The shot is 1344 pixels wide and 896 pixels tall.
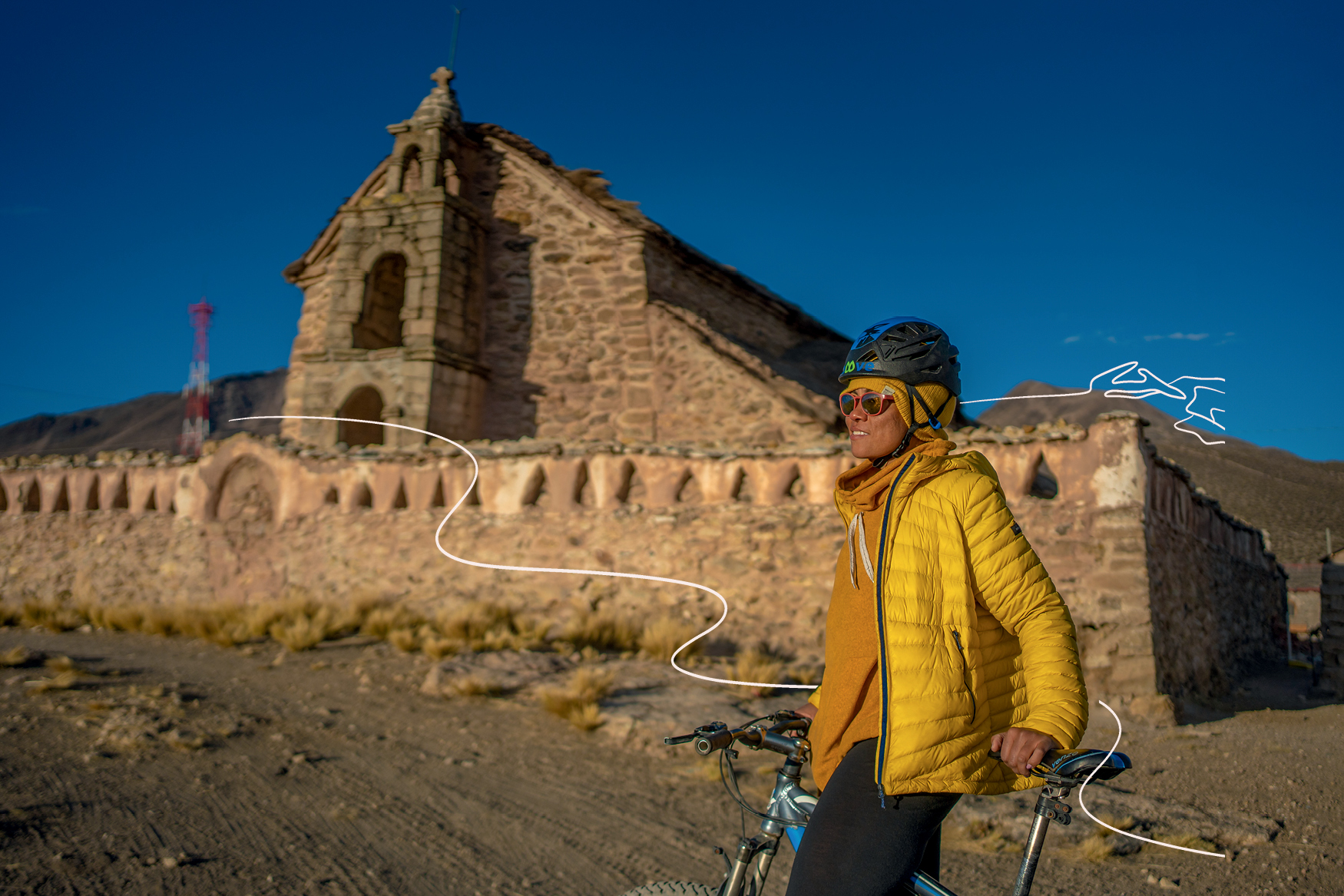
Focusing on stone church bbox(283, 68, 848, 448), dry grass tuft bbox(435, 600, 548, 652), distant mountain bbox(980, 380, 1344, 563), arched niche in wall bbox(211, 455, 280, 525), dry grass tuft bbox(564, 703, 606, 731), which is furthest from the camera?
distant mountain bbox(980, 380, 1344, 563)

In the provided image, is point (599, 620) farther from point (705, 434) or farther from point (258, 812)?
point (705, 434)

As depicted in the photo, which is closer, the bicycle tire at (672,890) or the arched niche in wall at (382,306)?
the bicycle tire at (672,890)

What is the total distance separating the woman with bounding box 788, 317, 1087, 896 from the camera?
59.7 inches

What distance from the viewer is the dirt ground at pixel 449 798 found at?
11.0 feet

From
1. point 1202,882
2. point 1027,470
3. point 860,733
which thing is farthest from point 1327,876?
point 1027,470

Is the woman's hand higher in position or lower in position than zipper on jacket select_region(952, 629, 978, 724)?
lower

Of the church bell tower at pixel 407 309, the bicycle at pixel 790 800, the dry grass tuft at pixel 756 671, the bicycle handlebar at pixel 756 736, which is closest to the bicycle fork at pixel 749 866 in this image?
the bicycle at pixel 790 800

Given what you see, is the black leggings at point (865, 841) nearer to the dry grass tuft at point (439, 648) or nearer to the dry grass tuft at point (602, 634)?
the dry grass tuft at point (439, 648)

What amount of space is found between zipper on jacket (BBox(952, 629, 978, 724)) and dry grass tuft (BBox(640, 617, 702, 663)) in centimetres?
564

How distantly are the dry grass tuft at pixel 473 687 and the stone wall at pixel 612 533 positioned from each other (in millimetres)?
1979

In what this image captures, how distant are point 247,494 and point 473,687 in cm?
500

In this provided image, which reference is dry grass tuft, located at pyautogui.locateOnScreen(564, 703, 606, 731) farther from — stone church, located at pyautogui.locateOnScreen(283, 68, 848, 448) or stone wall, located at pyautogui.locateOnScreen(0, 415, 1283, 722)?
stone church, located at pyautogui.locateOnScreen(283, 68, 848, 448)

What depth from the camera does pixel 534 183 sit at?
587 inches

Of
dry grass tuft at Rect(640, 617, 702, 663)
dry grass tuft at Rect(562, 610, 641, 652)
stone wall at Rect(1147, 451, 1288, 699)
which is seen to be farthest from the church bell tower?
stone wall at Rect(1147, 451, 1288, 699)
